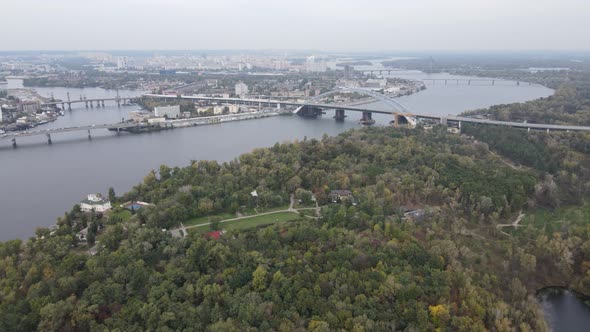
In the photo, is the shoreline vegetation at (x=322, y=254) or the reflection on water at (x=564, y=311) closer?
the shoreline vegetation at (x=322, y=254)

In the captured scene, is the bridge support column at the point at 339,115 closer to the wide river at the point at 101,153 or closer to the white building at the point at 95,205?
the wide river at the point at 101,153

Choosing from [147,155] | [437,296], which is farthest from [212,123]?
[437,296]

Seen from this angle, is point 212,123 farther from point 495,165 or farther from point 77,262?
point 77,262

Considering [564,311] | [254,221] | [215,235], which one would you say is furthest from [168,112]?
[564,311]

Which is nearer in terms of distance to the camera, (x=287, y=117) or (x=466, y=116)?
(x=466, y=116)

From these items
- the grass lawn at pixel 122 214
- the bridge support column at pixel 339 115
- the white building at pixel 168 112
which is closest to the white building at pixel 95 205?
the grass lawn at pixel 122 214
